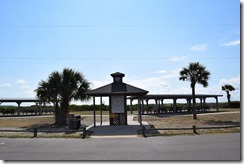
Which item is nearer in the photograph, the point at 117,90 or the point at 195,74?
the point at 117,90

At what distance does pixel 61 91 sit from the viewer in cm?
2127

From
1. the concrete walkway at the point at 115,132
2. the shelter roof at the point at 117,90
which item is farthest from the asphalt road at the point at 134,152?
the shelter roof at the point at 117,90

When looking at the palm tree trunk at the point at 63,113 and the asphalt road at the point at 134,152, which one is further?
the palm tree trunk at the point at 63,113

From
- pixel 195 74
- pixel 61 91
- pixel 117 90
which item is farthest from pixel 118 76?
pixel 195 74

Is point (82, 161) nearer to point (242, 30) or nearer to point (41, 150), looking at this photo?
point (41, 150)

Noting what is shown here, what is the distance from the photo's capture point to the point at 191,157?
300 inches

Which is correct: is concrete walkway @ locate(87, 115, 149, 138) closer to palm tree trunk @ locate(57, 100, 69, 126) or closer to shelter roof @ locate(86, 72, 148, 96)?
shelter roof @ locate(86, 72, 148, 96)

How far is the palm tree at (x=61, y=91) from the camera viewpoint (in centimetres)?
2145

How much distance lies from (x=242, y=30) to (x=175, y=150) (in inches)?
189

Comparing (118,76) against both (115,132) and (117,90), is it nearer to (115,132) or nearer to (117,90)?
(117,90)

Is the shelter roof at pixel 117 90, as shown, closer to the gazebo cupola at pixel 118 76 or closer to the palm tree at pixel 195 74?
the gazebo cupola at pixel 118 76

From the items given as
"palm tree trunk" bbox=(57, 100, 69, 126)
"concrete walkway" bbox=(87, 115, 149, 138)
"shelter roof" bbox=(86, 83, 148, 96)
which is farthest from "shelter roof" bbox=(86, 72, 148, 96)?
"palm tree trunk" bbox=(57, 100, 69, 126)

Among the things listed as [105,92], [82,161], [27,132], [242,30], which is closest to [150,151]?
[82,161]

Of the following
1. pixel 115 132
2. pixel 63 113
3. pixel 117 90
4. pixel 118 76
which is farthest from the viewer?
pixel 63 113
